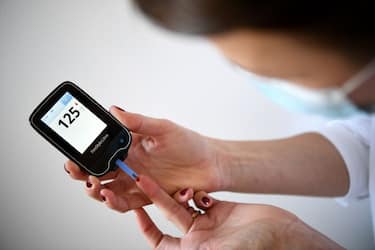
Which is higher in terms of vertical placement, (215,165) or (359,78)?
(359,78)

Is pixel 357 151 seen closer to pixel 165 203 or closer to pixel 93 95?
pixel 165 203

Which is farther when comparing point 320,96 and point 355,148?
point 355,148

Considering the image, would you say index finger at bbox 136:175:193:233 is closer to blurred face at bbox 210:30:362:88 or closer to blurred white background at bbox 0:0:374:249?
blurred white background at bbox 0:0:374:249

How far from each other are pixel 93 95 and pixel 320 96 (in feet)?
1.76

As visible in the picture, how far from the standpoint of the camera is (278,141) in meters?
0.85

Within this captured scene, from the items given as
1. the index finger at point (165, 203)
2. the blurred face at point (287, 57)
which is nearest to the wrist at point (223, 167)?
the index finger at point (165, 203)

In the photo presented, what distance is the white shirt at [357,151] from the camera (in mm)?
815

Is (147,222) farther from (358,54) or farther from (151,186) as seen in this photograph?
(358,54)

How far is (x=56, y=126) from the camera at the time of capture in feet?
2.13

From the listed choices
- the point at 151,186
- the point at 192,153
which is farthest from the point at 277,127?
the point at 151,186

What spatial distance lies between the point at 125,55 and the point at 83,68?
0.31ft

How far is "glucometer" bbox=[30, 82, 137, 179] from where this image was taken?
0.65m

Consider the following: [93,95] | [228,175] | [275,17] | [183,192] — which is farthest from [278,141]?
[275,17]


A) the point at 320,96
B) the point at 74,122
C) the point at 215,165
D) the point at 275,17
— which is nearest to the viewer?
the point at 275,17
